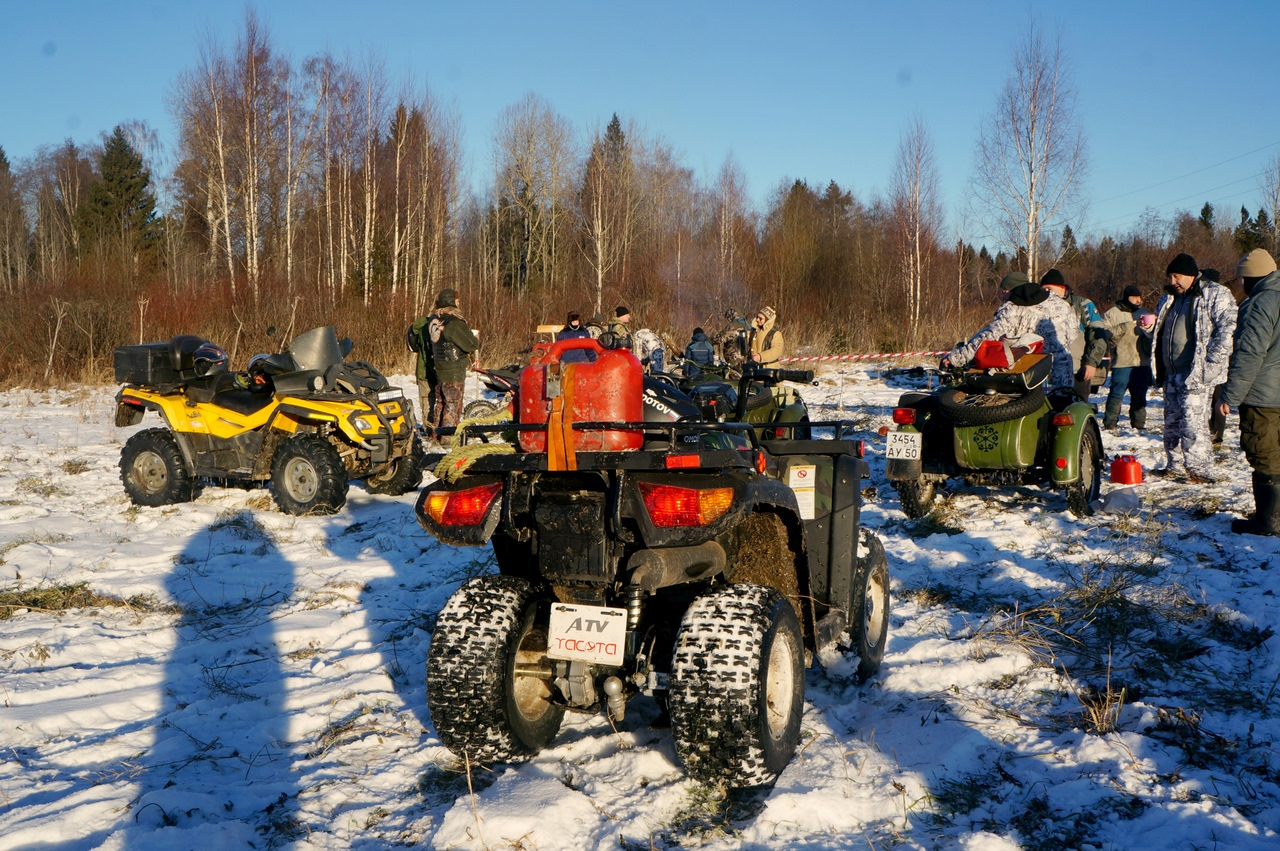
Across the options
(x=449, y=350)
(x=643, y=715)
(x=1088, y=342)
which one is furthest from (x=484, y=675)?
(x=1088, y=342)

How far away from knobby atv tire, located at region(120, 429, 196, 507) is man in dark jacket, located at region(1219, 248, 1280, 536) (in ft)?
26.4

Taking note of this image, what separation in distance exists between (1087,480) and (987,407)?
1.04 metres

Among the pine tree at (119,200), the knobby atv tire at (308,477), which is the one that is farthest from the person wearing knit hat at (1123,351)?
the pine tree at (119,200)

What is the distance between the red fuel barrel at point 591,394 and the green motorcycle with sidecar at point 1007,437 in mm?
4116

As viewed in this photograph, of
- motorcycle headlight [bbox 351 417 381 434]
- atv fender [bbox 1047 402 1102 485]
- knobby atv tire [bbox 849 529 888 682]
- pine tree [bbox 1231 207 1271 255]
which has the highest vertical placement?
pine tree [bbox 1231 207 1271 255]

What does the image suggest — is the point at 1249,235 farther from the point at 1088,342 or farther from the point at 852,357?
the point at 1088,342

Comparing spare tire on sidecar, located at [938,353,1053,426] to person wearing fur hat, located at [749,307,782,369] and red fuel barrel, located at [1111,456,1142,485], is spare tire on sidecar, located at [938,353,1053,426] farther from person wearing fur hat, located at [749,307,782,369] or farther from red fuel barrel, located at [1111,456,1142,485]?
person wearing fur hat, located at [749,307,782,369]

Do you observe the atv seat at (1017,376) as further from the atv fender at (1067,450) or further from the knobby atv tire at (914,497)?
the knobby atv tire at (914,497)

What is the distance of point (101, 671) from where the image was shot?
13.9 ft

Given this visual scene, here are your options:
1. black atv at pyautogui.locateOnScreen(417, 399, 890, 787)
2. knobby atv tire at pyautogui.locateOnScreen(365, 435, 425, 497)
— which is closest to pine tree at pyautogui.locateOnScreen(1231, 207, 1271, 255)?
knobby atv tire at pyautogui.locateOnScreen(365, 435, 425, 497)

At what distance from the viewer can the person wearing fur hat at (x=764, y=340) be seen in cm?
1070

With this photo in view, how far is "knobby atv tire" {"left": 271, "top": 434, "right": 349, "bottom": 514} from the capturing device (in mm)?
7523

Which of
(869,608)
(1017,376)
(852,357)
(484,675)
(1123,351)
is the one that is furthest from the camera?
(852,357)

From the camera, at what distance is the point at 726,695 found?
2803 millimetres
